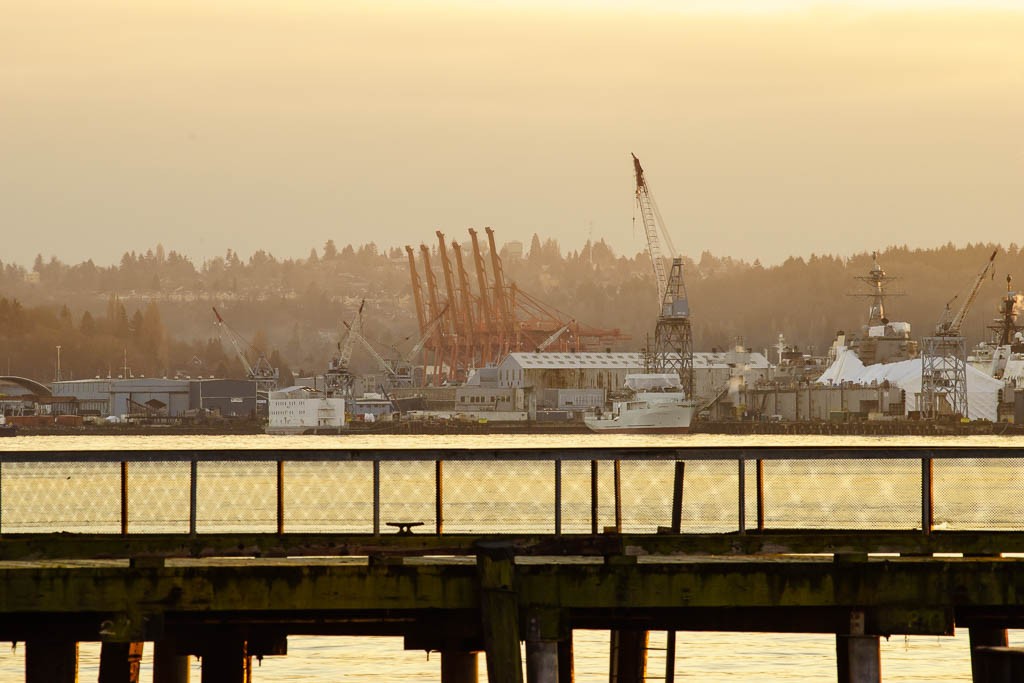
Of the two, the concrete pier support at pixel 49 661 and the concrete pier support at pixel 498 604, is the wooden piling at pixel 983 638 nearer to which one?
the concrete pier support at pixel 498 604

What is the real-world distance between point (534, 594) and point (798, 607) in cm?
288

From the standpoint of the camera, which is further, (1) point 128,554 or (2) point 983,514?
(2) point 983,514

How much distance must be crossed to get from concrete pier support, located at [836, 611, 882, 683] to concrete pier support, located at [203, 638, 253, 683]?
7.34 meters

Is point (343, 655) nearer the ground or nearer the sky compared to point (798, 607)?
nearer the ground

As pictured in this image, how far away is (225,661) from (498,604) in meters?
4.86

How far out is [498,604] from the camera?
18.1 metres

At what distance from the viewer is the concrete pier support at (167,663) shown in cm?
2180

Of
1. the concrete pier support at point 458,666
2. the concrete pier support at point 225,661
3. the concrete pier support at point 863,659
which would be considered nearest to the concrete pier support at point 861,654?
the concrete pier support at point 863,659

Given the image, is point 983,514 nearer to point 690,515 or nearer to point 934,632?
point 690,515

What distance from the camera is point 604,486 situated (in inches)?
3078

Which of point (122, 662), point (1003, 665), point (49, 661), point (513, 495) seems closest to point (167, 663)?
point (49, 661)

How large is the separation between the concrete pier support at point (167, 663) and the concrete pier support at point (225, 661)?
0.55m

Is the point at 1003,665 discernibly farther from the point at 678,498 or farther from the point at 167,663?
the point at 167,663

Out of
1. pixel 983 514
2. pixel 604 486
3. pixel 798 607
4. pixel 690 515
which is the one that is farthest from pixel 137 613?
pixel 604 486
